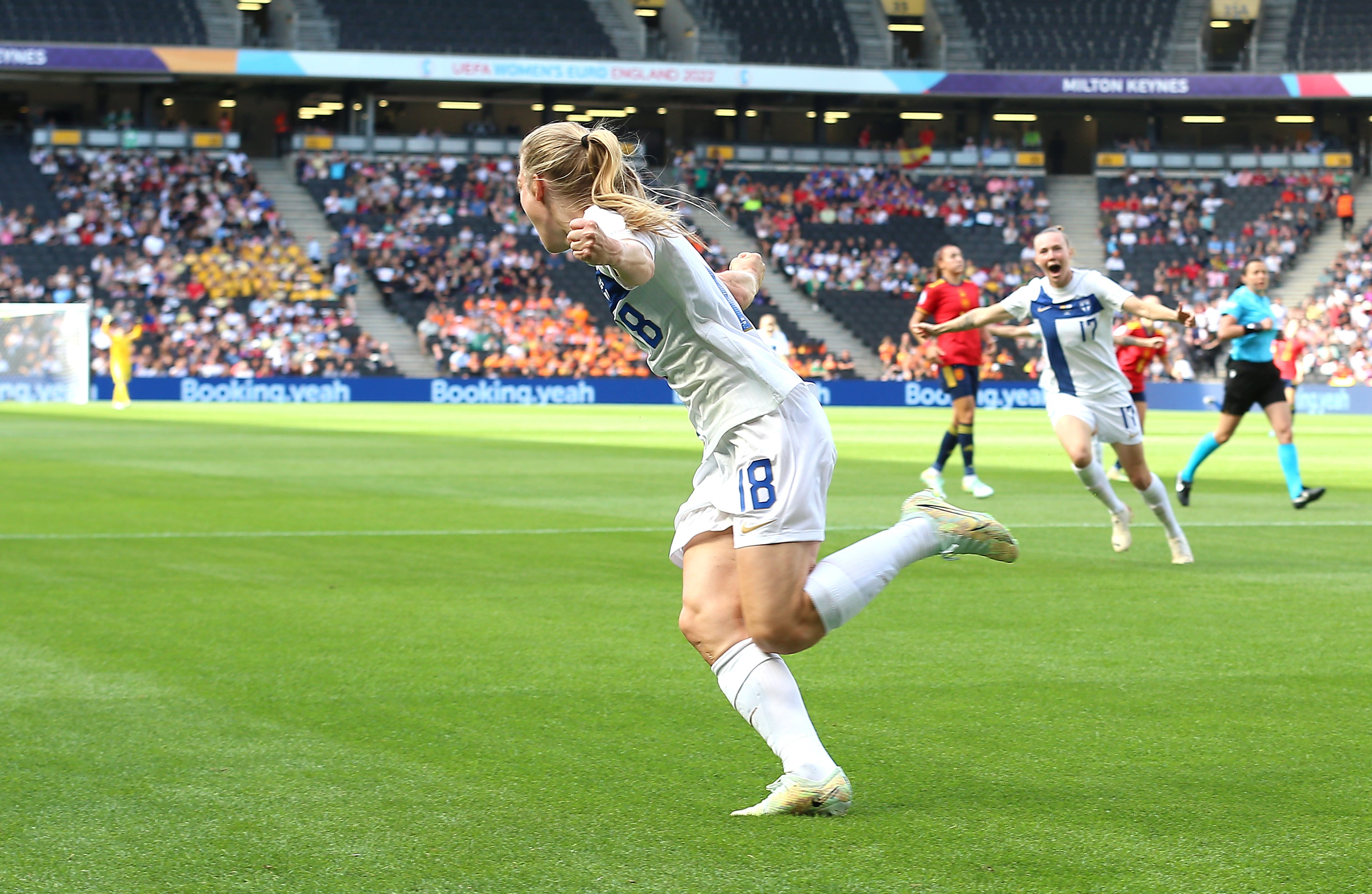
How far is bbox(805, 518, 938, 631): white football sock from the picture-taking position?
4.60 m

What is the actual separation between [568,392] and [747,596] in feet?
129

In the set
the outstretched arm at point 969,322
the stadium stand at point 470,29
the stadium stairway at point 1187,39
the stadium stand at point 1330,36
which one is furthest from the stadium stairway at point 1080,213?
the outstretched arm at point 969,322

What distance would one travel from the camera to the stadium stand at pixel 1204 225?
51406mm

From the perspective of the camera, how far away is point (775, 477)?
4508mm

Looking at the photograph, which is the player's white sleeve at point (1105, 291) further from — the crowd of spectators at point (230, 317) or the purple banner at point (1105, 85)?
the purple banner at point (1105, 85)

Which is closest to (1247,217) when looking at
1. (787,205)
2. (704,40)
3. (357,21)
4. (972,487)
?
(787,205)

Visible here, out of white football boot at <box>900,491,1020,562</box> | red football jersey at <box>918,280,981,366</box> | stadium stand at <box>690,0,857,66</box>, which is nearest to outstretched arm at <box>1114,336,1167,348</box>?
red football jersey at <box>918,280,981,366</box>

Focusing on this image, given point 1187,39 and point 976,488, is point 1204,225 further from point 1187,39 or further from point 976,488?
point 976,488

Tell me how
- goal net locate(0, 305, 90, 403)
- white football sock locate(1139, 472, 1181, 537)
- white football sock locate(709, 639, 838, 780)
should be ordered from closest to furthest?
white football sock locate(709, 639, 838, 780) → white football sock locate(1139, 472, 1181, 537) → goal net locate(0, 305, 90, 403)

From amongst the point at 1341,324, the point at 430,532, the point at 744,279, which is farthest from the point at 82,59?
the point at 744,279

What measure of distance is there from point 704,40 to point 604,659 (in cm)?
5103

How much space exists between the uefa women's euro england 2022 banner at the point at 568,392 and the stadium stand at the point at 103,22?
14116mm

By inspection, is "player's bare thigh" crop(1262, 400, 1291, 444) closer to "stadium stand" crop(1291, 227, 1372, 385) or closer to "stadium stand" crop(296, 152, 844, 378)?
"stadium stand" crop(296, 152, 844, 378)

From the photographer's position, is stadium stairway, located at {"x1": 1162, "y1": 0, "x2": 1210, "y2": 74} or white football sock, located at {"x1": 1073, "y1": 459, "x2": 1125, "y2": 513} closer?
white football sock, located at {"x1": 1073, "y1": 459, "x2": 1125, "y2": 513}
